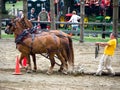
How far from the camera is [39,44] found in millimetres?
16391

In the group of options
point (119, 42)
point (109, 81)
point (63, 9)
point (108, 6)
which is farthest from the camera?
point (63, 9)

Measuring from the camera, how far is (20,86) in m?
→ 13.9

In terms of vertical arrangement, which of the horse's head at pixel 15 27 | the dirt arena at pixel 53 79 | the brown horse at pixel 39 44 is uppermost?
the horse's head at pixel 15 27

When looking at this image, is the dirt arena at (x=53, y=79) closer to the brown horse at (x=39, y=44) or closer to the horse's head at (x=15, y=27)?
the brown horse at (x=39, y=44)

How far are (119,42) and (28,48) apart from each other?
10.4 m

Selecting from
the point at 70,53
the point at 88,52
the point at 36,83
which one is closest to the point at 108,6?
the point at 88,52

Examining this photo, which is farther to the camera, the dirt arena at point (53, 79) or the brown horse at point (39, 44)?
the brown horse at point (39, 44)

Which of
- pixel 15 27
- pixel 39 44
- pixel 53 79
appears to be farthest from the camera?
pixel 15 27

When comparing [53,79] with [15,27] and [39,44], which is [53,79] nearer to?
[39,44]

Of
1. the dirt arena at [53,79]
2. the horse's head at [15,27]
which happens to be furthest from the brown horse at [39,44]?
the dirt arena at [53,79]

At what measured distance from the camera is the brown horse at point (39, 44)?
16.3 meters

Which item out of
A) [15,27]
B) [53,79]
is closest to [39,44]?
[15,27]

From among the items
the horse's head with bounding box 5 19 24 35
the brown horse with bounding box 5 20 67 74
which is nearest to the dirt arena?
the brown horse with bounding box 5 20 67 74

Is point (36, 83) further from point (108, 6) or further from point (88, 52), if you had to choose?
point (108, 6)
